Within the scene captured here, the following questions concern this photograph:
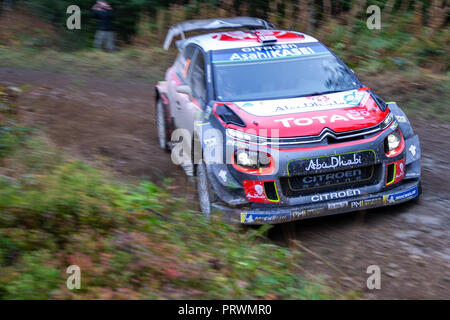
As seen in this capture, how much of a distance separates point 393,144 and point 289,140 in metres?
1.12

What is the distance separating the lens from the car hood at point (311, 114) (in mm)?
5383

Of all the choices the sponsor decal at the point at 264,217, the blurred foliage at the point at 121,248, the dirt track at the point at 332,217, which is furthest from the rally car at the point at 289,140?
the blurred foliage at the point at 121,248

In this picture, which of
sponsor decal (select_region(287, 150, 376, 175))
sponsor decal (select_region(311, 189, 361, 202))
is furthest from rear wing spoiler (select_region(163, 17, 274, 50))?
sponsor decal (select_region(311, 189, 361, 202))

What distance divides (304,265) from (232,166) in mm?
1161

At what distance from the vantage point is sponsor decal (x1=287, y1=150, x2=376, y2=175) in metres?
5.19

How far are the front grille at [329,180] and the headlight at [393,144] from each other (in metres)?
0.21

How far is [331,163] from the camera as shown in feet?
17.2

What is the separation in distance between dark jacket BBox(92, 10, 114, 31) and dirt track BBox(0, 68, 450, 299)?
4443 millimetres

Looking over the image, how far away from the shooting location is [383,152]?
543cm

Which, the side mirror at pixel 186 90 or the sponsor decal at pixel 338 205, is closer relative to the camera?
the sponsor decal at pixel 338 205
